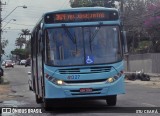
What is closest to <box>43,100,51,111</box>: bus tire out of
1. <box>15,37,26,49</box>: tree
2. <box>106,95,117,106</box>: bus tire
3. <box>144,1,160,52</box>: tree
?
<box>106,95,117,106</box>: bus tire

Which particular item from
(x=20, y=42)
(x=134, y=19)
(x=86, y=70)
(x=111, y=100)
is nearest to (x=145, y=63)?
(x=134, y=19)

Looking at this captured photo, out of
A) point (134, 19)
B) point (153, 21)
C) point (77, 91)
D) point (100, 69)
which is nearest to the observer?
point (77, 91)

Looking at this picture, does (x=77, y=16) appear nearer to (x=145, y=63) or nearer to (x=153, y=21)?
(x=153, y=21)

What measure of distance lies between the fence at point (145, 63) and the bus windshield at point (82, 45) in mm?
32847

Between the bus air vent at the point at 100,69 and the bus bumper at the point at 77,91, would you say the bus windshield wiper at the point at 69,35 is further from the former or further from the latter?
the bus bumper at the point at 77,91

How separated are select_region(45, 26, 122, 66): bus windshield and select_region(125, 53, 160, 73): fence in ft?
108

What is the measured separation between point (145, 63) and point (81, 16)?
121ft

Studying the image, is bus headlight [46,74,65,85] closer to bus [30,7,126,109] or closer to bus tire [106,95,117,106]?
bus [30,7,126,109]

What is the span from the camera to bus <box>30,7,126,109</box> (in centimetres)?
1474

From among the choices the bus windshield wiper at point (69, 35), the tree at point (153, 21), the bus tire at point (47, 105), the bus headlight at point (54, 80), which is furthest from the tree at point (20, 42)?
the bus headlight at point (54, 80)

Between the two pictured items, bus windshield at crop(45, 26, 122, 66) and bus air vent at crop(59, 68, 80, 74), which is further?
bus windshield at crop(45, 26, 122, 66)

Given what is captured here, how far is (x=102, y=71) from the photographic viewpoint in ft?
48.8

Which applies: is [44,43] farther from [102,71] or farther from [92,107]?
[92,107]

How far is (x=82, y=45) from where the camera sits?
15031 millimetres
